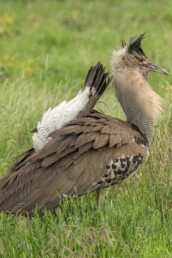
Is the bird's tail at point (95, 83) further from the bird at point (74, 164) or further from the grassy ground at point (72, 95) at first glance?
the grassy ground at point (72, 95)

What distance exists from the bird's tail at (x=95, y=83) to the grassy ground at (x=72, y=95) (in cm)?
56

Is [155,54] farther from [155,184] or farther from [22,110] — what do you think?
[155,184]

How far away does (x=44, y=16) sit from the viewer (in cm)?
1198

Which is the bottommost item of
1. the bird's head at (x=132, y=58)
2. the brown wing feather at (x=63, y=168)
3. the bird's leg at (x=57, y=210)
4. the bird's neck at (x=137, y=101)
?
the bird's leg at (x=57, y=210)

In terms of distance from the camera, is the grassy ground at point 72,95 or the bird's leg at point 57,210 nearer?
the grassy ground at point 72,95

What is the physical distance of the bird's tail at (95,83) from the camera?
560 cm

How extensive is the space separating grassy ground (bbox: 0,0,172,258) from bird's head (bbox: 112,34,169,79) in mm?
478

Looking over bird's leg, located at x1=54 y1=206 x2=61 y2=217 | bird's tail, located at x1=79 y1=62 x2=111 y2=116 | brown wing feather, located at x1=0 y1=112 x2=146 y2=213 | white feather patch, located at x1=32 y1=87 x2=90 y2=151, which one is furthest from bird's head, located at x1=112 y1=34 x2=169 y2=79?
bird's leg, located at x1=54 y1=206 x2=61 y2=217

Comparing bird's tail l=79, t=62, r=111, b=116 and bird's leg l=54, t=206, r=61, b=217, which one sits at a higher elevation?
bird's tail l=79, t=62, r=111, b=116

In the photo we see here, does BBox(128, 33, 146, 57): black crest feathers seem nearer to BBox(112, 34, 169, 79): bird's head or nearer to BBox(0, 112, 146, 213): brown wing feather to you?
BBox(112, 34, 169, 79): bird's head

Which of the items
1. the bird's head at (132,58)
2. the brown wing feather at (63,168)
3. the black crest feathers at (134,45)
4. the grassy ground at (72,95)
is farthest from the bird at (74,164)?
the black crest feathers at (134,45)

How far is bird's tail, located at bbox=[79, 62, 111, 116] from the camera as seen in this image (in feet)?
18.4

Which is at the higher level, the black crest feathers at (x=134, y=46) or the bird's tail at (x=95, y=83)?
the black crest feathers at (x=134, y=46)

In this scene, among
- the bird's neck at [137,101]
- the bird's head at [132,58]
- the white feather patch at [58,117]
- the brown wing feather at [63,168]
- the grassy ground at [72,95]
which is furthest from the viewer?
the bird's head at [132,58]
